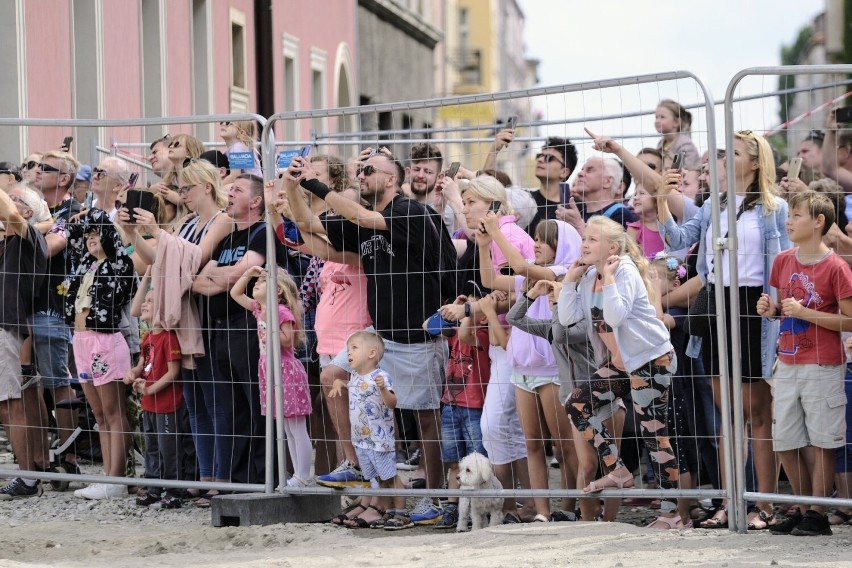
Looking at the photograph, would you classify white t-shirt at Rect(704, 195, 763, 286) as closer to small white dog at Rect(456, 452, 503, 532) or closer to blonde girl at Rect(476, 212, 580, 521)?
blonde girl at Rect(476, 212, 580, 521)

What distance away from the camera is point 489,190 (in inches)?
320

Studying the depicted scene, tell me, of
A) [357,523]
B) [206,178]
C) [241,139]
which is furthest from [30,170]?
[357,523]

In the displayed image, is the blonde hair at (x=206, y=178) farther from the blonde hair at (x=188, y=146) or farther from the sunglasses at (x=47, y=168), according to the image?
the sunglasses at (x=47, y=168)

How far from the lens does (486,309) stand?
804 centimetres

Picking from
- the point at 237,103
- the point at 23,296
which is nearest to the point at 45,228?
the point at 23,296

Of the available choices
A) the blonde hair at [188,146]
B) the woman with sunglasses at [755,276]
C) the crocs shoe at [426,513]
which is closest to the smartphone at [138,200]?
the blonde hair at [188,146]

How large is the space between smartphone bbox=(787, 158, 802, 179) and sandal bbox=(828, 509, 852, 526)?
1766 millimetres

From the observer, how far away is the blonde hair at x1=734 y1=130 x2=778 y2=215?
295 inches

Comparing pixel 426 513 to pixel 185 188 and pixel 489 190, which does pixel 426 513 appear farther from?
pixel 185 188

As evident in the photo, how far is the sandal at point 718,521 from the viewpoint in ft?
24.9

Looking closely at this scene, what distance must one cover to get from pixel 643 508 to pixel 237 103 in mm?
16901

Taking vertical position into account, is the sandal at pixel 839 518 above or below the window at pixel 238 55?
below

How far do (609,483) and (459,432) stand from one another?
110 cm

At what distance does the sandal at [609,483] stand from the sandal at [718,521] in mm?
438
